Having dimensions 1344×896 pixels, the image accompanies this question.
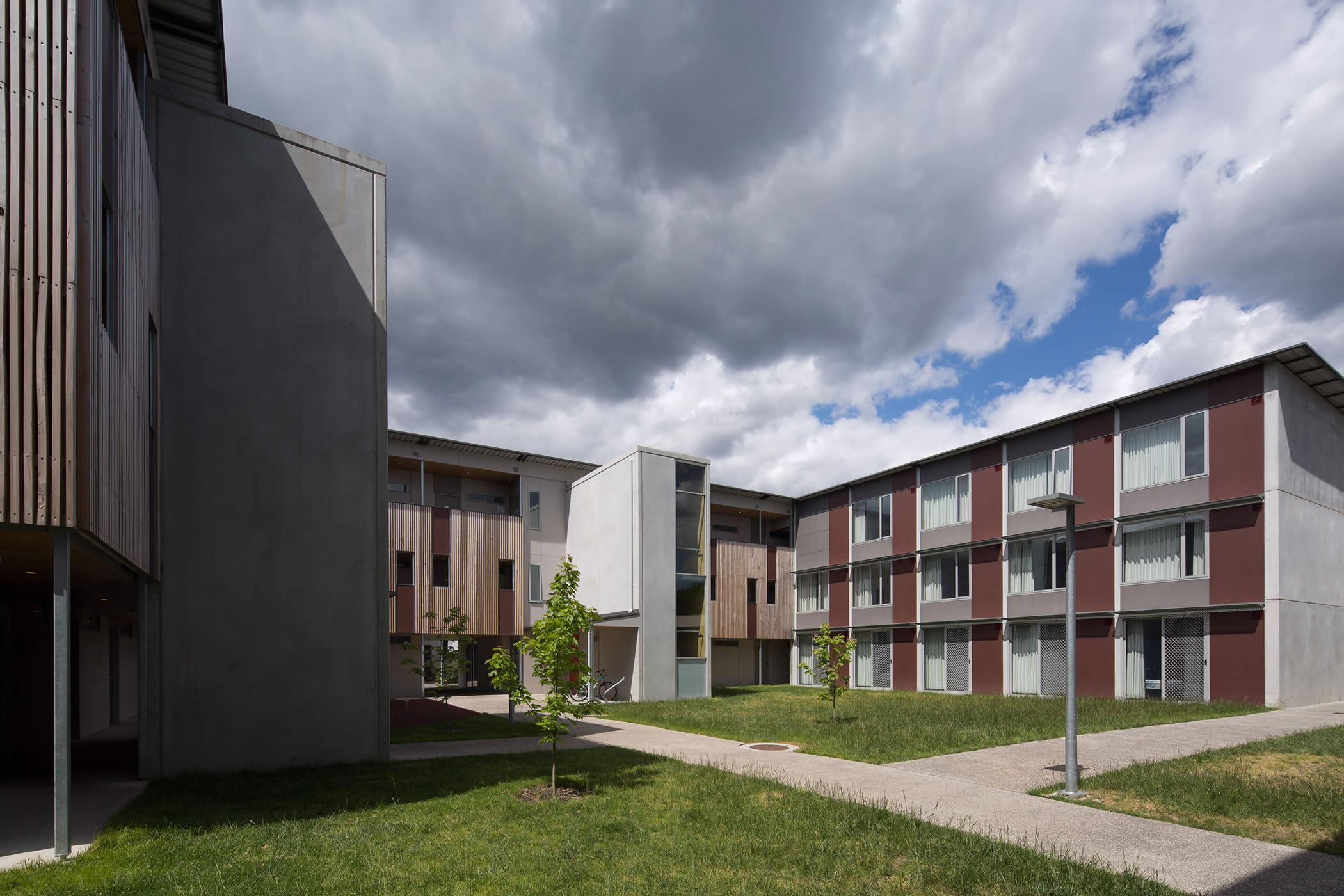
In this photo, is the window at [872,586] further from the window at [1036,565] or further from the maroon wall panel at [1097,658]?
the maroon wall panel at [1097,658]

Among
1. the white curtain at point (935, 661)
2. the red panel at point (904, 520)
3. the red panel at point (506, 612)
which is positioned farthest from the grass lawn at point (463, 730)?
the red panel at point (904, 520)

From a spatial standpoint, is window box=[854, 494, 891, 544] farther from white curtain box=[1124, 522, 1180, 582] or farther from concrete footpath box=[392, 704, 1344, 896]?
concrete footpath box=[392, 704, 1344, 896]

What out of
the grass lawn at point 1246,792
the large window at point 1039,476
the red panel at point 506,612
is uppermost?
the large window at point 1039,476

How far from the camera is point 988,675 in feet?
93.2

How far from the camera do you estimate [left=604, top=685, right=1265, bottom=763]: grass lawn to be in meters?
14.4

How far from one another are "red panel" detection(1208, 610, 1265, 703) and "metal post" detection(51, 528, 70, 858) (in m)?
24.8

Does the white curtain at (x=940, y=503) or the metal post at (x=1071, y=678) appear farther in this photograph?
the white curtain at (x=940, y=503)

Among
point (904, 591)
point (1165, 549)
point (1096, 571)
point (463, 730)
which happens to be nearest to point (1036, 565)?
point (1096, 571)

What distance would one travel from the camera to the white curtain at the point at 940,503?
101ft

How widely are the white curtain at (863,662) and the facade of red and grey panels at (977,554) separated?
76 millimetres

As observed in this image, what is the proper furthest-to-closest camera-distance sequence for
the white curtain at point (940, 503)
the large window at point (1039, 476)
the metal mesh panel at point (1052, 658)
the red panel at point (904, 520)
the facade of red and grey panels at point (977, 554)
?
the red panel at point (904, 520)
the white curtain at point (940, 503)
the large window at point (1039, 476)
the metal mesh panel at point (1052, 658)
the facade of red and grey panels at point (977, 554)

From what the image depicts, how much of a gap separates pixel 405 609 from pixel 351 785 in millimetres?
18748

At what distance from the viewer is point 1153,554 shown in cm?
2350

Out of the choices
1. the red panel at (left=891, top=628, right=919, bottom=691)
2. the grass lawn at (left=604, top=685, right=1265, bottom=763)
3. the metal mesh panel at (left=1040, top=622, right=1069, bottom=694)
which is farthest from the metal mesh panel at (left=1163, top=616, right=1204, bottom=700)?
the red panel at (left=891, top=628, right=919, bottom=691)
